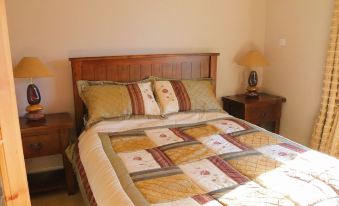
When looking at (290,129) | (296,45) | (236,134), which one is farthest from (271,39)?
(236,134)

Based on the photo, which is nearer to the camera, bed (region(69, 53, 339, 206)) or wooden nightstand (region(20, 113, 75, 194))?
bed (region(69, 53, 339, 206))

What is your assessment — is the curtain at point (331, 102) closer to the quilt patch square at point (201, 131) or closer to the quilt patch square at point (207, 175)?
the quilt patch square at point (201, 131)

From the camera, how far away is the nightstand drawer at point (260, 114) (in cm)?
311

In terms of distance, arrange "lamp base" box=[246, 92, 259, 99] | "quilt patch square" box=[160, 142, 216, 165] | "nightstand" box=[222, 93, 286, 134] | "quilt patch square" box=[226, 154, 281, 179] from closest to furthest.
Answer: "quilt patch square" box=[226, 154, 281, 179] → "quilt patch square" box=[160, 142, 216, 165] → "nightstand" box=[222, 93, 286, 134] → "lamp base" box=[246, 92, 259, 99]

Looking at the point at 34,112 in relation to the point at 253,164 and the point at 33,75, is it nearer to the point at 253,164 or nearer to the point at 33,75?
the point at 33,75

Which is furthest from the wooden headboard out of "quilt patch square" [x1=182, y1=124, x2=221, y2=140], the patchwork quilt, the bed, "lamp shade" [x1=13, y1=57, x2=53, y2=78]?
"quilt patch square" [x1=182, y1=124, x2=221, y2=140]

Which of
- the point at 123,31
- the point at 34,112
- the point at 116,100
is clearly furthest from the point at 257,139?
the point at 34,112

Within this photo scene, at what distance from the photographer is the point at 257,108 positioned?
10.3 ft

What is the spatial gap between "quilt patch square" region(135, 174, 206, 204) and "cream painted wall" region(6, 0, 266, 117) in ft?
4.97

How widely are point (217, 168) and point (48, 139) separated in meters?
1.42

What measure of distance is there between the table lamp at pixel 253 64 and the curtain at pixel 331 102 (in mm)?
639

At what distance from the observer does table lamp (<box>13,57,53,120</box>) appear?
234 centimetres

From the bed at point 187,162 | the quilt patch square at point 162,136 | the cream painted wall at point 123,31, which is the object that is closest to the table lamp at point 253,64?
the cream painted wall at point 123,31

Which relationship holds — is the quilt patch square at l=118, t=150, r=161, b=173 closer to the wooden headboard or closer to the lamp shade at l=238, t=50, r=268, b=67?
the wooden headboard
